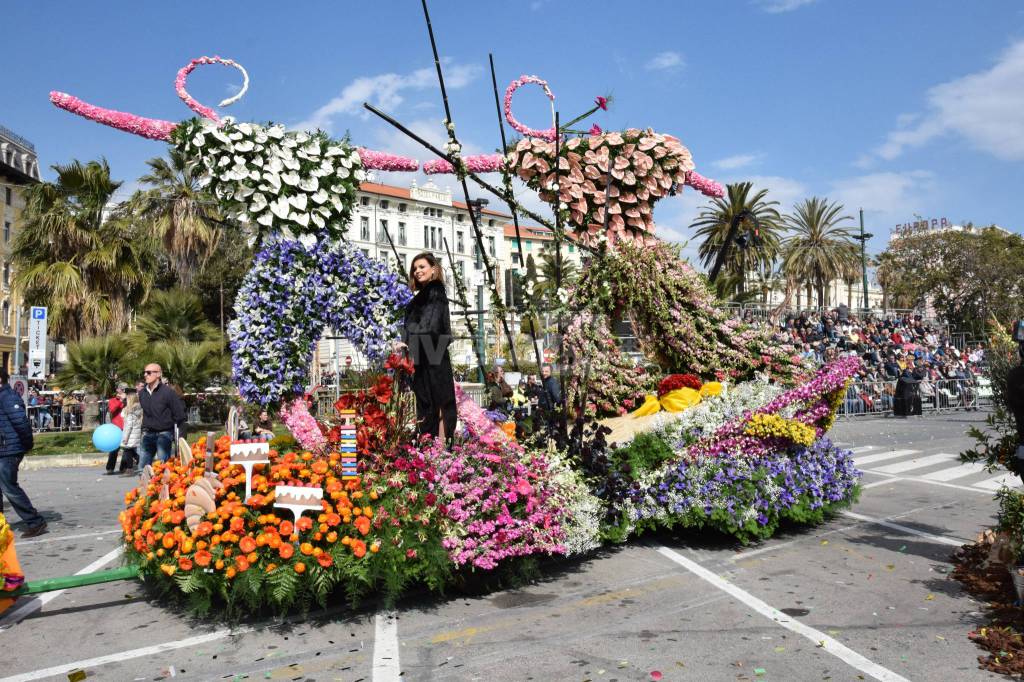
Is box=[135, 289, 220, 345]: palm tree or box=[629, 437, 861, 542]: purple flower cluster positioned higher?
box=[135, 289, 220, 345]: palm tree

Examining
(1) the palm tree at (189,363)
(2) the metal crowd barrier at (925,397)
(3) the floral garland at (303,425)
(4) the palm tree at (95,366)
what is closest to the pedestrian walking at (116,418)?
(1) the palm tree at (189,363)

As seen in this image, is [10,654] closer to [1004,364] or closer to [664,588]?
[664,588]

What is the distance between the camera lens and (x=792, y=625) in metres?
4.60

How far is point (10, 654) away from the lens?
427 cm

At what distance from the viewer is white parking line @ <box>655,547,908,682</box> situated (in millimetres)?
3887

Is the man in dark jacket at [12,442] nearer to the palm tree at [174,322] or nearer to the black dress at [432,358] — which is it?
the black dress at [432,358]

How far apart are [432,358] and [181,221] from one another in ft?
61.3

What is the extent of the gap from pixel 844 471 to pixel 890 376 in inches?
645

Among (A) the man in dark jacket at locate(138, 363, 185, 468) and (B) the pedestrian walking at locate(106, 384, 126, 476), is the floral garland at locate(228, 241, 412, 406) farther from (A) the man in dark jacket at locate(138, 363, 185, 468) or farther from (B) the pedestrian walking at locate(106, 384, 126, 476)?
(B) the pedestrian walking at locate(106, 384, 126, 476)

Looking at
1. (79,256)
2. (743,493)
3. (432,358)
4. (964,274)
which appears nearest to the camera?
(432,358)

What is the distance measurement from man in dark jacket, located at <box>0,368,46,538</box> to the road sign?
27.9 feet

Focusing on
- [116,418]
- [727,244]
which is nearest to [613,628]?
[727,244]

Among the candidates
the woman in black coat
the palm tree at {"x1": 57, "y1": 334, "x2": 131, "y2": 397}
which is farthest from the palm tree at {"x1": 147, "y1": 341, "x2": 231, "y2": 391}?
the woman in black coat

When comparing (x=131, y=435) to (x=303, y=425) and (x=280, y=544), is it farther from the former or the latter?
(x=280, y=544)
